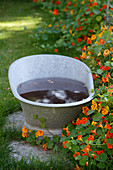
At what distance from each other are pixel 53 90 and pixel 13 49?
1642 millimetres

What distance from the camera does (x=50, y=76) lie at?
8.17 ft

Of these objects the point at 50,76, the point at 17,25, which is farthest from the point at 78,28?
the point at 17,25

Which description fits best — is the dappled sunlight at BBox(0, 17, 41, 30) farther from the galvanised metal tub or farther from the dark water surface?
the dark water surface

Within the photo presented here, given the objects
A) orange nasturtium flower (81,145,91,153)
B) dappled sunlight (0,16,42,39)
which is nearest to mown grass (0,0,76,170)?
dappled sunlight (0,16,42,39)

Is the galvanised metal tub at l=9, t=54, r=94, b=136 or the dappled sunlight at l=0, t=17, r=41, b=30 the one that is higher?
the galvanised metal tub at l=9, t=54, r=94, b=136

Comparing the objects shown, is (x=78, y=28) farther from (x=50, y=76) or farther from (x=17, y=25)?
(x=17, y=25)

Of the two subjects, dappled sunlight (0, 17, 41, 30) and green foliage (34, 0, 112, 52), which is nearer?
green foliage (34, 0, 112, 52)

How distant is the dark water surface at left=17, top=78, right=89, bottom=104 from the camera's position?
215 cm

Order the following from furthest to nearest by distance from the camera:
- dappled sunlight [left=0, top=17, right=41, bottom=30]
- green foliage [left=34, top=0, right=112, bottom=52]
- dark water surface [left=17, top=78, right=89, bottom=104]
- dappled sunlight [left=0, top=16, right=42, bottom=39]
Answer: dappled sunlight [left=0, top=17, right=41, bottom=30]
dappled sunlight [left=0, top=16, right=42, bottom=39]
green foliage [left=34, top=0, right=112, bottom=52]
dark water surface [left=17, top=78, right=89, bottom=104]

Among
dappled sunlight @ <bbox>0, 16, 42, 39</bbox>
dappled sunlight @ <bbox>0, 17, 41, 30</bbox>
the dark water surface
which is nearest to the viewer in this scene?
the dark water surface

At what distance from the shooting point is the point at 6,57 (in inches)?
136

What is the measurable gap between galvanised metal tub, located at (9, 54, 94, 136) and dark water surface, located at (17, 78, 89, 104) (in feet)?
0.17

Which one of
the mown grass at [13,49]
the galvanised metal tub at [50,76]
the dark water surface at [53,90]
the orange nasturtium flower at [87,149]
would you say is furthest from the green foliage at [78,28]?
the orange nasturtium flower at [87,149]

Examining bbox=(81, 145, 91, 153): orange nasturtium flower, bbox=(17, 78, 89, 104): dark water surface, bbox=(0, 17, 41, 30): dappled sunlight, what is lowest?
bbox=(0, 17, 41, 30): dappled sunlight
